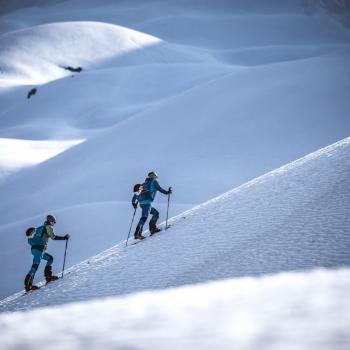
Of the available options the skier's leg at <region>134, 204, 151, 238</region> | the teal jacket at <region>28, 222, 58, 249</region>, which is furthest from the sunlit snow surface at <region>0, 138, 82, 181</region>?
the skier's leg at <region>134, 204, 151, 238</region>

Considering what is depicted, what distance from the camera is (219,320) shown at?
409cm

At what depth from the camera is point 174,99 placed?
96.0 feet

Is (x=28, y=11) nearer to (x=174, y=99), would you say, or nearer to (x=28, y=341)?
(x=174, y=99)

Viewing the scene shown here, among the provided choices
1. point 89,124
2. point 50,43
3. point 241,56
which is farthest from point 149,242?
point 241,56

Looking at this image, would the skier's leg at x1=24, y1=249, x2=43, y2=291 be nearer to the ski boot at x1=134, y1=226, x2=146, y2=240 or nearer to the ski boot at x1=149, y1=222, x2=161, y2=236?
the ski boot at x1=134, y1=226, x2=146, y2=240

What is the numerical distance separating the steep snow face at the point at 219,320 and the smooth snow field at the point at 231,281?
0.5 inches

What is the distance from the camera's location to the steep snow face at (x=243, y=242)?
646 cm

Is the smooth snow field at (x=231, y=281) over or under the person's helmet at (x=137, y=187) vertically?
under

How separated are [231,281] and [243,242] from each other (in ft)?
5.82

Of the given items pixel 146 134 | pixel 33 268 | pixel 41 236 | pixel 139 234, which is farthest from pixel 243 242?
pixel 146 134

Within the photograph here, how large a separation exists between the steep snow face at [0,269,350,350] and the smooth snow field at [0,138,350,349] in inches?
0.5

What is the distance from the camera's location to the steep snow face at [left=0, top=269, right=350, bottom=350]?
3521mm

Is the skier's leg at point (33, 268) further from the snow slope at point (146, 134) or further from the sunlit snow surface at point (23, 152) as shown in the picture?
the sunlit snow surface at point (23, 152)

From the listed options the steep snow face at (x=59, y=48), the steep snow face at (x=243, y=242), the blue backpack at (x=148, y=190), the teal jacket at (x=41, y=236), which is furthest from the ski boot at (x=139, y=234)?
the steep snow face at (x=59, y=48)
